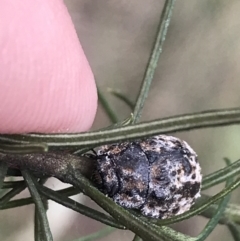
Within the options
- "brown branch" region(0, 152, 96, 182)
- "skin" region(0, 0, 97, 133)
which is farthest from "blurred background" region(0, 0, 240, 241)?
"brown branch" region(0, 152, 96, 182)

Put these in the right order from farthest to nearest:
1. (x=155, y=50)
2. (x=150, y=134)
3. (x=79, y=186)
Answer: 1. (x=155, y=50)
2. (x=79, y=186)
3. (x=150, y=134)

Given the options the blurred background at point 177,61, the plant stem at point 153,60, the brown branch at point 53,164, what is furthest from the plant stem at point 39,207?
the blurred background at point 177,61

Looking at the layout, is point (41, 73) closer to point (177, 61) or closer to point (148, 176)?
point (148, 176)

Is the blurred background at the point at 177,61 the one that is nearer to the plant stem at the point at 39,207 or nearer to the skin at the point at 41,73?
the skin at the point at 41,73

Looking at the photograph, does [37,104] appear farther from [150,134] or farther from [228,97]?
[228,97]

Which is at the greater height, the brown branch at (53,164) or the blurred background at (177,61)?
the blurred background at (177,61)

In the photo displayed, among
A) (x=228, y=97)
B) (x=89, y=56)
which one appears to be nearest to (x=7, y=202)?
(x=89, y=56)

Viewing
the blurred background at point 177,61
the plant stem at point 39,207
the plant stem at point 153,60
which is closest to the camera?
the plant stem at point 39,207
